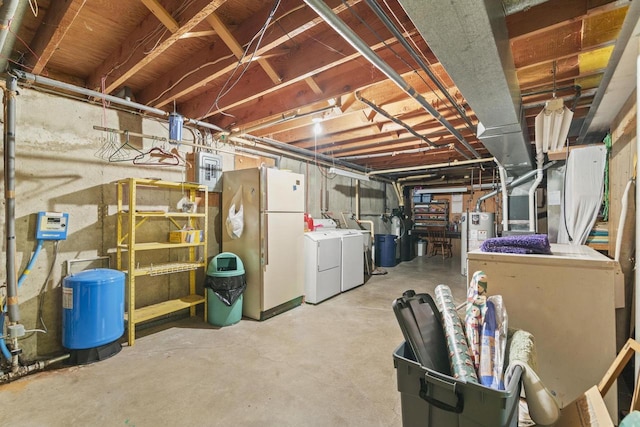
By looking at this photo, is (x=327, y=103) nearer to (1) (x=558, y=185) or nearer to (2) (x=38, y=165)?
(2) (x=38, y=165)

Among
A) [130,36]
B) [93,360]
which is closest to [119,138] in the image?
[130,36]

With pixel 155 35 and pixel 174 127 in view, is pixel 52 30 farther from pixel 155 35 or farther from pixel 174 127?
pixel 174 127

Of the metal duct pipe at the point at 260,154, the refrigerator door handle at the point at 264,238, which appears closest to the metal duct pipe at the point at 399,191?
the metal duct pipe at the point at 260,154

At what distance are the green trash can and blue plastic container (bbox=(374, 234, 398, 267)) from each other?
413 centimetres

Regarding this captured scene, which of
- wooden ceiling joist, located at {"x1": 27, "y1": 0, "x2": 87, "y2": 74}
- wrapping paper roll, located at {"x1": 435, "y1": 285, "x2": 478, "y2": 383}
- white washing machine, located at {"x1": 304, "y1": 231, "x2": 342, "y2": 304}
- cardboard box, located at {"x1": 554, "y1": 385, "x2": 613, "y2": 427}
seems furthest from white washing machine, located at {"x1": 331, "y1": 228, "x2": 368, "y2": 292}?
wooden ceiling joist, located at {"x1": 27, "y1": 0, "x2": 87, "y2": 74}

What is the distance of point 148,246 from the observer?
104 inches

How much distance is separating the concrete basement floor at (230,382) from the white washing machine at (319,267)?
765 mm

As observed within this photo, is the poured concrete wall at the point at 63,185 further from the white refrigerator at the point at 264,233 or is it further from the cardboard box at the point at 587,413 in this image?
the cardboard box at the point at 587,413

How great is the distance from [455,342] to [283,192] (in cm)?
265

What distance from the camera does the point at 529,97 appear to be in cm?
266

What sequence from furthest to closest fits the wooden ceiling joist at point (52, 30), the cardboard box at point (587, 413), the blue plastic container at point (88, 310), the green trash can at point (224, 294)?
1. the green trash can at point (224, 294)
2. the blue plastic container at point (88, 310)
3. the wooden ceiling joist at point (52, 30)
4. the cardboard box at point (587, 413)

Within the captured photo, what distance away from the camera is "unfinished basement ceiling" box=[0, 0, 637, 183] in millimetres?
1556

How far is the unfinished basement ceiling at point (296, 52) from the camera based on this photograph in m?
1.56

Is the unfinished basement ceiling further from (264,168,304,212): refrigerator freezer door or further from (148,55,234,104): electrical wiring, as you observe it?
(264,168,304,212): refrigerator freezer door
